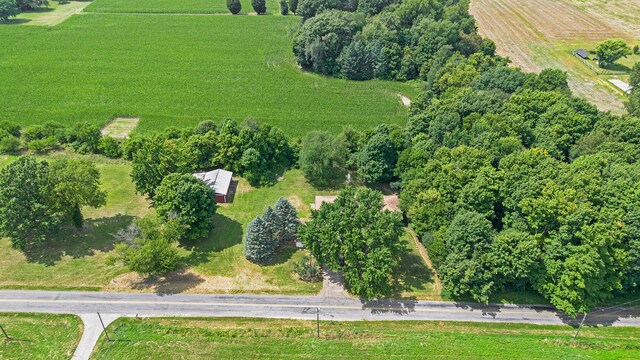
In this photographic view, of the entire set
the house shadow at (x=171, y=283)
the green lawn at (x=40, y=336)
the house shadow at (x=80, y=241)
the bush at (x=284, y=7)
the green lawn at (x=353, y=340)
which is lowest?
the green lawn at (x=353, y=340)

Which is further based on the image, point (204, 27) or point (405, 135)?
point (204, 27)

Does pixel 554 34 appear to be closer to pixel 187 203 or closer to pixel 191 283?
pixel 187 203

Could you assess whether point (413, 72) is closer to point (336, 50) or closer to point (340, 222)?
point (336, 50)

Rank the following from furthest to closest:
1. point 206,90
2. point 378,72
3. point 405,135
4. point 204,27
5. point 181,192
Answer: point 204,27 < point 378,72 < point 206,90 < point 405,135 < point 181,192

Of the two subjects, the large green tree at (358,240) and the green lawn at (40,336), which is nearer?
the green lawn at (40,336)

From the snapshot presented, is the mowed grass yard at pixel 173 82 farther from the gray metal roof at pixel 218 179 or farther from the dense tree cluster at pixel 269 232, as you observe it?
the dense tree cluster at pixel 269 232

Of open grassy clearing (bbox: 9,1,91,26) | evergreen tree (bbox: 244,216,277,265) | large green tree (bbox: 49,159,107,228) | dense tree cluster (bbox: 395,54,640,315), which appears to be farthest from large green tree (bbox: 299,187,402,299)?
open grassy clearing (bbox: 9,1,91,26)

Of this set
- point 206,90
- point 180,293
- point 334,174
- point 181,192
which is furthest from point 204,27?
point 180,293

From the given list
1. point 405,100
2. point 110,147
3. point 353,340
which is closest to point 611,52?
point 405,100

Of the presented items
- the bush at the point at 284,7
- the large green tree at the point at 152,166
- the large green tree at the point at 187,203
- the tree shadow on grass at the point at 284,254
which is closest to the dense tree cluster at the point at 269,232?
the tree shadow on grass at the point at 284,254
